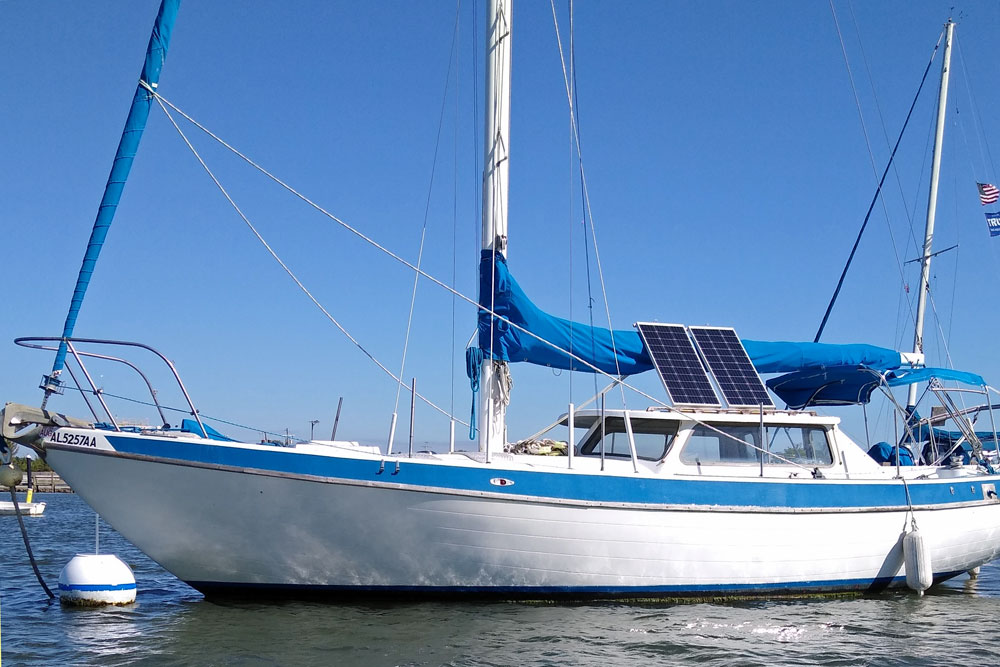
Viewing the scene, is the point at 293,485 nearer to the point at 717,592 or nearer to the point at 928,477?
the point at 717,592

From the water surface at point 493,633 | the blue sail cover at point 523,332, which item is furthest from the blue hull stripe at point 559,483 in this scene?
the blue sail cover at point 523,332

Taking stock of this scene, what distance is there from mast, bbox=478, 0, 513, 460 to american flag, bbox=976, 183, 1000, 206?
12815 millimetres

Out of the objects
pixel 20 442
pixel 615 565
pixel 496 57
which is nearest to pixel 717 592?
pixel 615 565

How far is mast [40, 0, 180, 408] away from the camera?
29.1 ft

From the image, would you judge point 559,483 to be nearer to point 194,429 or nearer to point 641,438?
point 641,438

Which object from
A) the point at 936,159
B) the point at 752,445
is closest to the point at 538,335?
the point at 752,445

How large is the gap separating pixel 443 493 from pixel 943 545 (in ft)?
24.4

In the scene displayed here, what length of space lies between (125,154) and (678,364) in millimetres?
7397

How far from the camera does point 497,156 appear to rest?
445 inches

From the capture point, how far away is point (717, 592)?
10.6 m

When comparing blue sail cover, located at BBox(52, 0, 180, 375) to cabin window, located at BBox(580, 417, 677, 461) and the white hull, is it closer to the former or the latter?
the white hull

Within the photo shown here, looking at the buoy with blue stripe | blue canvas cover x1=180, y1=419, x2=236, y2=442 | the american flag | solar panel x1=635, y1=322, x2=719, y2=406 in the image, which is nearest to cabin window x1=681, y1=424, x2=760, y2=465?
solar panel x1=635, y1=322, x2=719, y2=406

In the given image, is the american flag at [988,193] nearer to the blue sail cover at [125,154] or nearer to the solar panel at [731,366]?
the solar panel at [731,366]

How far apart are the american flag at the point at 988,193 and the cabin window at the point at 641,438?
472 inches
